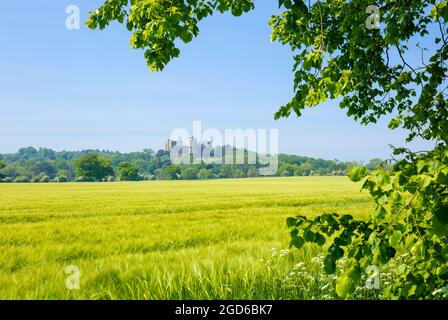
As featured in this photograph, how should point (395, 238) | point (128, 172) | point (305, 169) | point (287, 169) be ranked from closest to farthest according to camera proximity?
point (395, 238) → point (305, 169) → point (287, 169) → point (128, 172)

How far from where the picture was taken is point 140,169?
358ft

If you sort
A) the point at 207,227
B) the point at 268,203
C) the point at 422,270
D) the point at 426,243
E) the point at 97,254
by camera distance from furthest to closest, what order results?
1. the point at 268,203
2. the point at 207,227
3. the point at 97,254
4. the point at 422,270
5. the point at 426,243

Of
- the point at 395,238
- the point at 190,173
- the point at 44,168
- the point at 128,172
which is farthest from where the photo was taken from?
the point at 44,168

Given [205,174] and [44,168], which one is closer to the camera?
[205,174]

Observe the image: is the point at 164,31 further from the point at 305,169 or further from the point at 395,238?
the point at 305,169

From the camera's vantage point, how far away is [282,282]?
5840 mm

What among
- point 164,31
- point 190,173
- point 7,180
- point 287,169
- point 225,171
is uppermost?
point 164,31

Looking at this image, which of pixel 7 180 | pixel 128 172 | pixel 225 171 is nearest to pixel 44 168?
pixel 7 180

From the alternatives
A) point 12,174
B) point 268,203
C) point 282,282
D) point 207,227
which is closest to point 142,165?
point 12,174

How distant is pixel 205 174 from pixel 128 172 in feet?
91.7

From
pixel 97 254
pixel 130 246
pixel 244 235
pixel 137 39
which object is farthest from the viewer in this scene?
pixel 244 235

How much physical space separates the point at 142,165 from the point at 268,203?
8772 centimetres

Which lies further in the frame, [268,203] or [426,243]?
[268,203]
